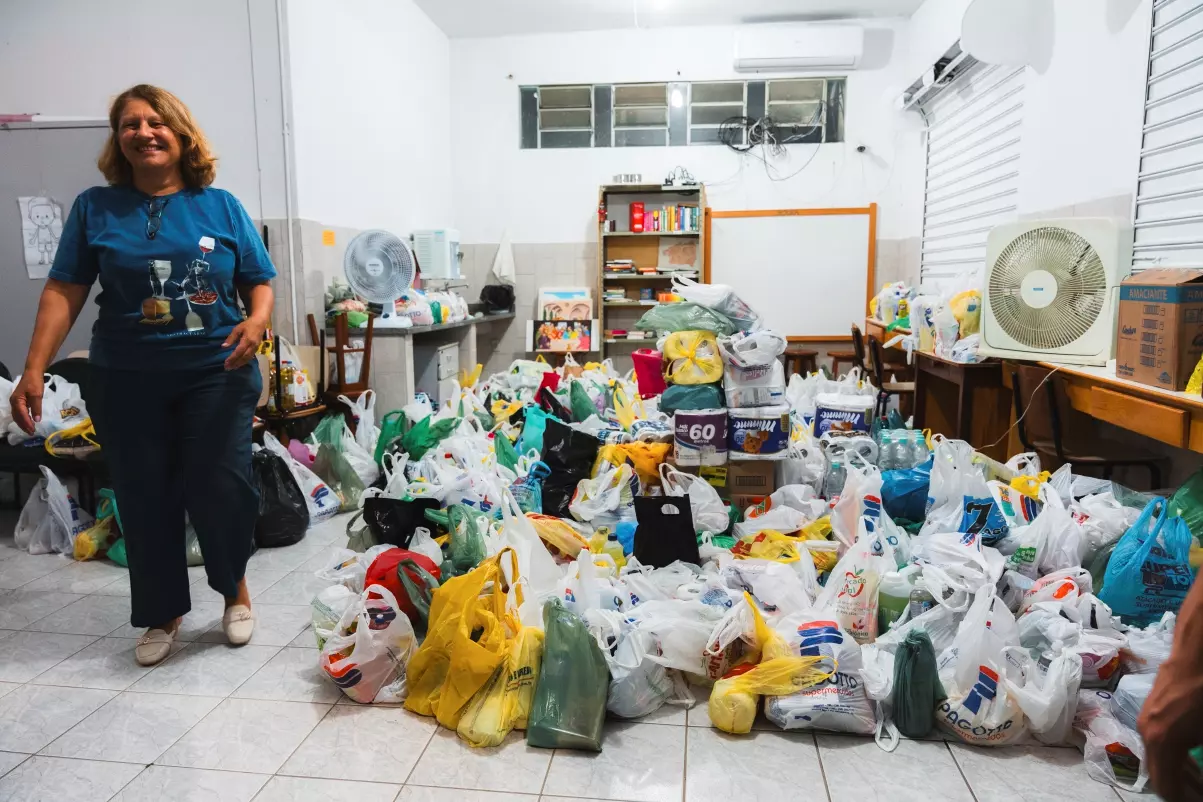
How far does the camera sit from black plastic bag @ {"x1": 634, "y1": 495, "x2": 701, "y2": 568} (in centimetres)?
266

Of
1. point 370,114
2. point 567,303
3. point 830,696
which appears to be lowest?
point 830,696

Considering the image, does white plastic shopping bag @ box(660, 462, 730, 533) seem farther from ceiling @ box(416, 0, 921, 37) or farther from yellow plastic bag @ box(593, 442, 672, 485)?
ceiling @ box(416, 0, 921, 37)

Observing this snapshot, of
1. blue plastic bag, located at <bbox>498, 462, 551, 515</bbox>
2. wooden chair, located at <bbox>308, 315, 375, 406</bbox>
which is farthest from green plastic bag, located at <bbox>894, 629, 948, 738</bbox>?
wooden chair, located at <bbox>308, 315, 375, 406</bbox>

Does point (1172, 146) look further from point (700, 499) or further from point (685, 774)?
point (685, 774)

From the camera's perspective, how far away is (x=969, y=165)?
17.9ft

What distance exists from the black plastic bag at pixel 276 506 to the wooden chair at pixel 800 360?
13.6 feet

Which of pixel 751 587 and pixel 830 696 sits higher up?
pixel 751 587

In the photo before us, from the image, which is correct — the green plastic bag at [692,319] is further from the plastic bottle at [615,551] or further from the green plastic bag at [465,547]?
the green plastic bag at [465,547]

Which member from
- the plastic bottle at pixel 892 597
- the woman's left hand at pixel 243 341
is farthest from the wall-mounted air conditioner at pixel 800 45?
the woman's left hand at pixel 243 341

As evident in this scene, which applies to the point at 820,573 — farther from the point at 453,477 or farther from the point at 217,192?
the point at 217,192

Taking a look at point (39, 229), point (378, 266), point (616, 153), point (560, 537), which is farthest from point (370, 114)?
point (560, 537)

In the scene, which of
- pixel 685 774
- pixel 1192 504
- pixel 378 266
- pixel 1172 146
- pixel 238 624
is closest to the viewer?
pixel 685 774

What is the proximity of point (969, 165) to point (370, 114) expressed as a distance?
167 inches

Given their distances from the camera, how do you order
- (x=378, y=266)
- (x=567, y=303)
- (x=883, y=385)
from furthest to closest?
(x=567, y=303), (x=883, y=385), (x=378, y=266)
